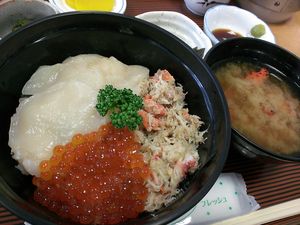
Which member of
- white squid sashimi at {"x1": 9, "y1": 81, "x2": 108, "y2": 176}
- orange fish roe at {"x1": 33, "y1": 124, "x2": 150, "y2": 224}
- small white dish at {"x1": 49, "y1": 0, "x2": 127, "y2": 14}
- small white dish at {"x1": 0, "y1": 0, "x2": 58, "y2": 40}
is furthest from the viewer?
small white dish at {"x1": 49, "y1": 0, "x2": 127, "y2": 14}

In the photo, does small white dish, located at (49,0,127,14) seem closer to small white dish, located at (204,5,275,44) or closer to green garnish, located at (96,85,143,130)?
small white dish, located at (204,5,275,44)

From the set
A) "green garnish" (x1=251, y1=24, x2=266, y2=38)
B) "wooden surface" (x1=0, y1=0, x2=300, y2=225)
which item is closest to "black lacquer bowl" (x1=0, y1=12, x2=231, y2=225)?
"wooden surface" (x1=0, y1=0, x2=300, y2=225)

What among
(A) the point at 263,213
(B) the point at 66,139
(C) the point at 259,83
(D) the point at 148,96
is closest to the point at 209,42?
(C) the point at 259,83

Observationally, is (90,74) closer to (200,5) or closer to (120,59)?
(120,59)

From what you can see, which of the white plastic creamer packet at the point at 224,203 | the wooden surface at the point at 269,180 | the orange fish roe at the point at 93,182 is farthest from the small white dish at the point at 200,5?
the orange fish roe at the point at 93,182

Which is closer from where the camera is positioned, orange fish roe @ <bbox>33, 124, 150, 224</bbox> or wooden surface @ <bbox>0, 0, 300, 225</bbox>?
orange fish roe @ <bbox>33, 124, 150, 224</bbox>

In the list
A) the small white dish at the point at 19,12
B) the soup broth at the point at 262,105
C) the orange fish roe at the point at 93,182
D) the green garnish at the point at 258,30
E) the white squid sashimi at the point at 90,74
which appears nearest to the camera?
the orange fish roe at the point at 93,182

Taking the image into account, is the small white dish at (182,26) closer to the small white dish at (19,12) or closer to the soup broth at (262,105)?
the soup broth at (262,105)
